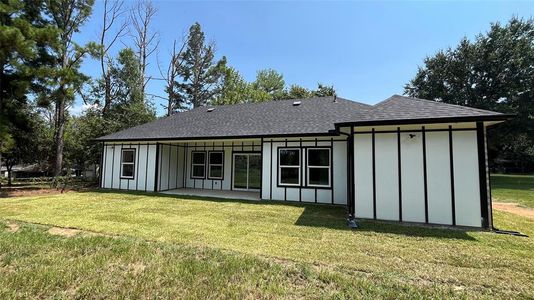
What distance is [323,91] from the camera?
96.3ft

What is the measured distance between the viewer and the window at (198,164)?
564 inches

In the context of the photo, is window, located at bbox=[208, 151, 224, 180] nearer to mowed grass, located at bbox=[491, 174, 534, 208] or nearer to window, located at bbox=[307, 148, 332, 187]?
window, located at bbox=[307, 148, 332, 187]

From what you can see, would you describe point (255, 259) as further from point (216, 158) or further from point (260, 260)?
→ point (216, 158)

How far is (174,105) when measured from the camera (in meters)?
28.6

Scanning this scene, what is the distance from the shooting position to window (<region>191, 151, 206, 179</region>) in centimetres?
1434

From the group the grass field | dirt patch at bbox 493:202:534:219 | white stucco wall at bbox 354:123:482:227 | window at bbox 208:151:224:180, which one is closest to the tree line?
window at bbox 208:151:224:180

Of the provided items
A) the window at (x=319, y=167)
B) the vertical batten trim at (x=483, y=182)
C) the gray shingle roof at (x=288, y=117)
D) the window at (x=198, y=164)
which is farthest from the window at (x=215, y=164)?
the vertical batten trim at (x=483, y=182)

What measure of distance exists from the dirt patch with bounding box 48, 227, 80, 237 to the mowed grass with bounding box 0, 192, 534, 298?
185 millimetres

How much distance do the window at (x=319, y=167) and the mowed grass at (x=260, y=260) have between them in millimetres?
2991

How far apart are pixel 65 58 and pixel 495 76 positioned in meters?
31.8

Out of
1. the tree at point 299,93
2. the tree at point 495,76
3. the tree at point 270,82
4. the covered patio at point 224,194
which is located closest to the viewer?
the covered patio at point 224,194

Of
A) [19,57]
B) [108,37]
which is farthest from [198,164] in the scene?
[108,37]

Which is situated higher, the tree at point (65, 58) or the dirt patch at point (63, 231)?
the tree at point (65, 58)

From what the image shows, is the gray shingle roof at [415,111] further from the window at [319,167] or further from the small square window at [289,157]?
the small square window at [289,157]
